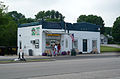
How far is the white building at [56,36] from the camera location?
3531cm

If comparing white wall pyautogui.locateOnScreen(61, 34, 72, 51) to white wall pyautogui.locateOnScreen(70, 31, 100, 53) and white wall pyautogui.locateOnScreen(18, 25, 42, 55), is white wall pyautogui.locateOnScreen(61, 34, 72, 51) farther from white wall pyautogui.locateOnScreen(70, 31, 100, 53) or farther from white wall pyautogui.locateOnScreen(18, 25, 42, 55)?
white wall pyautogui.locateOnScreen(18, 25, 42, 55)

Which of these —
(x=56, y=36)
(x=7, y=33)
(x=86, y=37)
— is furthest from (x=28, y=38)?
(x=7, y=33)

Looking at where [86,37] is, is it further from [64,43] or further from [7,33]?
[7,33]

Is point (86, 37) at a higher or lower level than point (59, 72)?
higher

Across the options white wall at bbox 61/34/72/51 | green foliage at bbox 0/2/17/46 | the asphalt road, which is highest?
green foliage at bbox 0/2/17/46

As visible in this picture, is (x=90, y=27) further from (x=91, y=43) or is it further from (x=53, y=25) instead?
(x=53, y=25)

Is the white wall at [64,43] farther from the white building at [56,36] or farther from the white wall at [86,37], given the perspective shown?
the white wall at [86,37]

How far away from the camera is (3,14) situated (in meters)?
51.8

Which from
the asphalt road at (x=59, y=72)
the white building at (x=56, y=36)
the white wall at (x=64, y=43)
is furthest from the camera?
the white wall at (x=64, y=43)

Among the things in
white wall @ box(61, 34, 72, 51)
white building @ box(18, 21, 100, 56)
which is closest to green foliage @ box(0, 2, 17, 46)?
white building @ box(18, 21, 100, 56)

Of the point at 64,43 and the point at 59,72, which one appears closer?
the point at 59,72

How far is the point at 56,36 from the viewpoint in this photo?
36406 millimetres

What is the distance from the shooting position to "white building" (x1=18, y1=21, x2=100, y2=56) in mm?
35312

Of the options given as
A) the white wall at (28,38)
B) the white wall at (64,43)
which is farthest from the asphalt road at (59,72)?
the white wall at (64,43)
